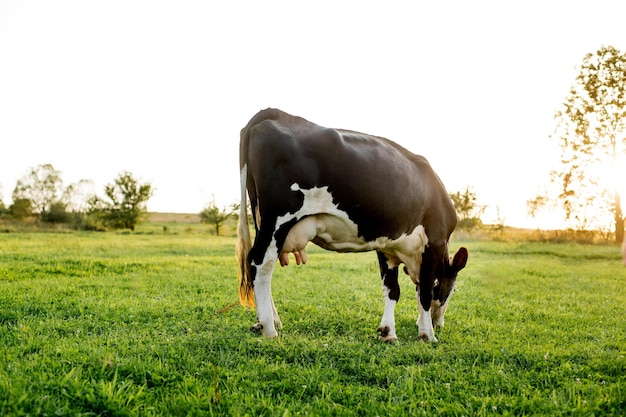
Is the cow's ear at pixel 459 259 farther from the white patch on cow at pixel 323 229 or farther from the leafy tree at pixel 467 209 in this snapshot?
the leafy tree at pixel 467 209

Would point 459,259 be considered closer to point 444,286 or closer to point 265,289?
point 444,286

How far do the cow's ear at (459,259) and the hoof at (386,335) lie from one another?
1.67 m

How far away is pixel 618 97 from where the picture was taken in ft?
106

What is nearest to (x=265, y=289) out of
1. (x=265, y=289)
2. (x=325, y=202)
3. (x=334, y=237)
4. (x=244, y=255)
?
(x=265, y=289)

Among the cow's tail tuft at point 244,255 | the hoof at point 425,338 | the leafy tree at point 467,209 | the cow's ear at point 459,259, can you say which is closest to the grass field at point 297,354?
the hoof at point 425,338

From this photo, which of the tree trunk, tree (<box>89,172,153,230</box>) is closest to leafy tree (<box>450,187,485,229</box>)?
the tree trunk

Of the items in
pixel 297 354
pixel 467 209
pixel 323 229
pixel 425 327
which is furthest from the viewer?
pixel 467 209

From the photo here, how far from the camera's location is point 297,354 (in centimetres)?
543

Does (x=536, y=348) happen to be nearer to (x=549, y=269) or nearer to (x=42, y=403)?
(x=42, y=403)

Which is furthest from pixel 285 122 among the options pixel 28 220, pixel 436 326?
pixel 28 220

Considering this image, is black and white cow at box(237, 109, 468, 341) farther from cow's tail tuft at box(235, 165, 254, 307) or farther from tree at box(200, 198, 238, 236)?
tree at box(200, 198, 238, 236)

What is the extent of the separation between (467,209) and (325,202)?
4566 centimetres

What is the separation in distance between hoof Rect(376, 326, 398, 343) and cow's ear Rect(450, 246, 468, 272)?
65.8 inches

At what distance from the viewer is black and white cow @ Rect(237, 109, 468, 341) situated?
5.91 meters
